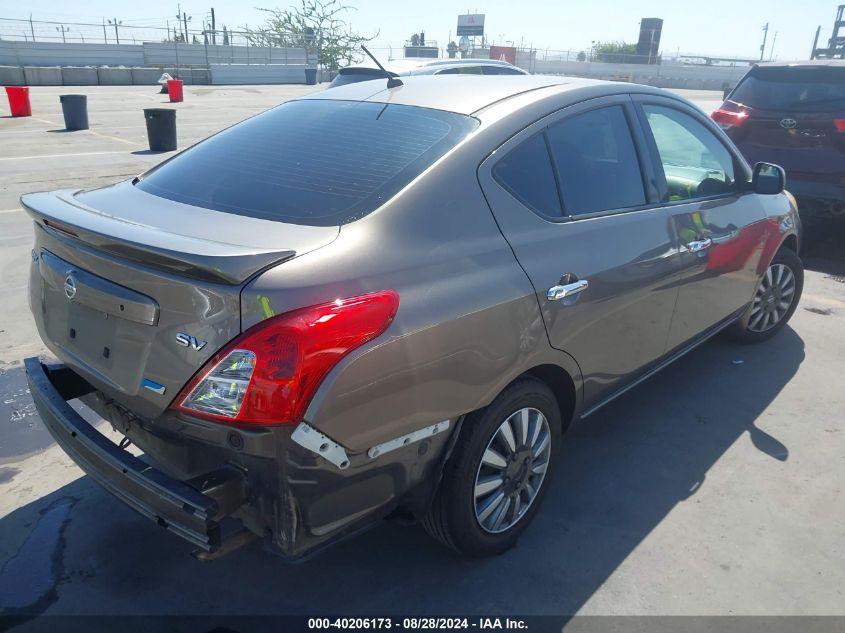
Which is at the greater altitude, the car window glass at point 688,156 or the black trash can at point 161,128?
the car window glass at point 688,156

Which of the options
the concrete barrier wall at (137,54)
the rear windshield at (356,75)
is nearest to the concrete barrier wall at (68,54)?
the concrete barrier wall at (137,54)

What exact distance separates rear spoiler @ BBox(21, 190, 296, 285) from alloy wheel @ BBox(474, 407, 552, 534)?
1136 mm

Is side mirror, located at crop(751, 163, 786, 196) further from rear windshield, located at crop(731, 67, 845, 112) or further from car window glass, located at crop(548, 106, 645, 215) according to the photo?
rear windshield, located at crop(731, 67, 845, 112)

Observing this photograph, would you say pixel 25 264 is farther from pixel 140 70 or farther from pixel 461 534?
pixel 140 70

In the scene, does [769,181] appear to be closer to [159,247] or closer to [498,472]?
[498,472]

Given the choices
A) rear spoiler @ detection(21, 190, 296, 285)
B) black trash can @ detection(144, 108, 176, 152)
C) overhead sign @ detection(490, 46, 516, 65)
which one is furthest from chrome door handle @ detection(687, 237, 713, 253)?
overhead sign @ detection(490, 46, 516, 65)

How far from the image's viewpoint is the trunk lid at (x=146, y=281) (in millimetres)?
2027

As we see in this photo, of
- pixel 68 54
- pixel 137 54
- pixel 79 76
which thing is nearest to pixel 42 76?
pixel 79 76

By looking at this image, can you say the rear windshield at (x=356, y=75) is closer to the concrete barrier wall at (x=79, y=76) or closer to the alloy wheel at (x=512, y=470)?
the alloy wheel at (x=512, y=470)

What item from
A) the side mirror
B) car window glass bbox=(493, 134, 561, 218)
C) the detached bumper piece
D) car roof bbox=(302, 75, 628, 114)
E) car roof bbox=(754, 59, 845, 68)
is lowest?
the detached bumper piece

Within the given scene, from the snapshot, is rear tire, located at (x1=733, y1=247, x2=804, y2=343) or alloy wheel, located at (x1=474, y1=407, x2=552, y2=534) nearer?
alloy wheel, located at (x1=474, y1=407, x2=552, y2=534)

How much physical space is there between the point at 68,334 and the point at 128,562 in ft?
3.15

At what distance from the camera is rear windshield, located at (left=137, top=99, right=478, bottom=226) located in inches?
97.7

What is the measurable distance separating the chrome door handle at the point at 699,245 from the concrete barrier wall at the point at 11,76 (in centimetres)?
3018
